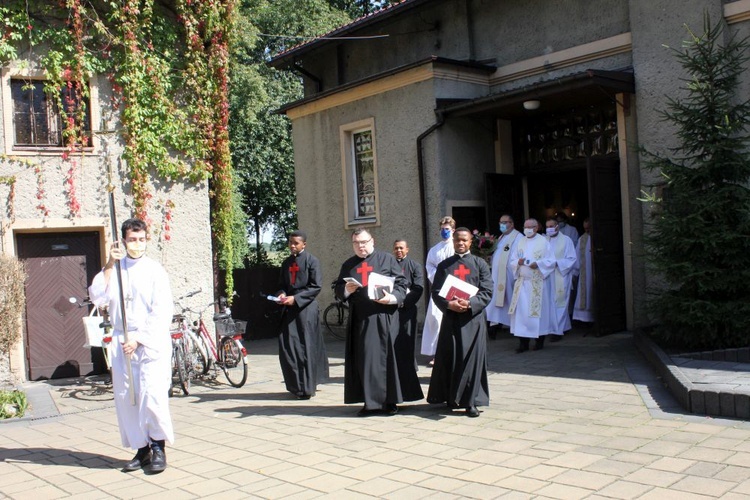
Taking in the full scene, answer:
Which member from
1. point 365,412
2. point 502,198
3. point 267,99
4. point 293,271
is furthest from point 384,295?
point 267,99

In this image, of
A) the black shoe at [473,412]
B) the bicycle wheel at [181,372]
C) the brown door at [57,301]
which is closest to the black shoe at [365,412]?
the black shoe at [473,412]

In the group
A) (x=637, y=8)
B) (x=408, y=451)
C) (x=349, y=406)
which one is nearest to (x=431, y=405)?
(x=349, y=406)

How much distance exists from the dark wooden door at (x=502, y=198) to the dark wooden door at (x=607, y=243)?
7.83ft

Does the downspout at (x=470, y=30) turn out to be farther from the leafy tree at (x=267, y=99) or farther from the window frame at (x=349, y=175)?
the leafy tree at (x=267, y=99)

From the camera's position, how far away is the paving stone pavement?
490 centimetres

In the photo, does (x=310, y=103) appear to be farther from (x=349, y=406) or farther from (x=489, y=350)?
(x=349, y=406)

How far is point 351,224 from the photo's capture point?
1542cm

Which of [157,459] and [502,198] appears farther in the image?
[502,198]

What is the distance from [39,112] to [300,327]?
17.4ft

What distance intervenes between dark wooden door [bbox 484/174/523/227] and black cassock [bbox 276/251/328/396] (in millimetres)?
5326

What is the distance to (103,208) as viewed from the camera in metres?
11.0

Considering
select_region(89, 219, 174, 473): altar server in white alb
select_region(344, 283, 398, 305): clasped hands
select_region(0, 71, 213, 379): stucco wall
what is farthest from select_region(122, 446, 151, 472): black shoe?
select_region(0, 71, 213, 379): stucco wall

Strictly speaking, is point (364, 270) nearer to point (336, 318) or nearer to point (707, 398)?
point (707, 398)

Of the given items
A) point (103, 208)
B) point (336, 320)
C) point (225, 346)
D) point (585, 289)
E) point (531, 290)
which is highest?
point (103, 208)
